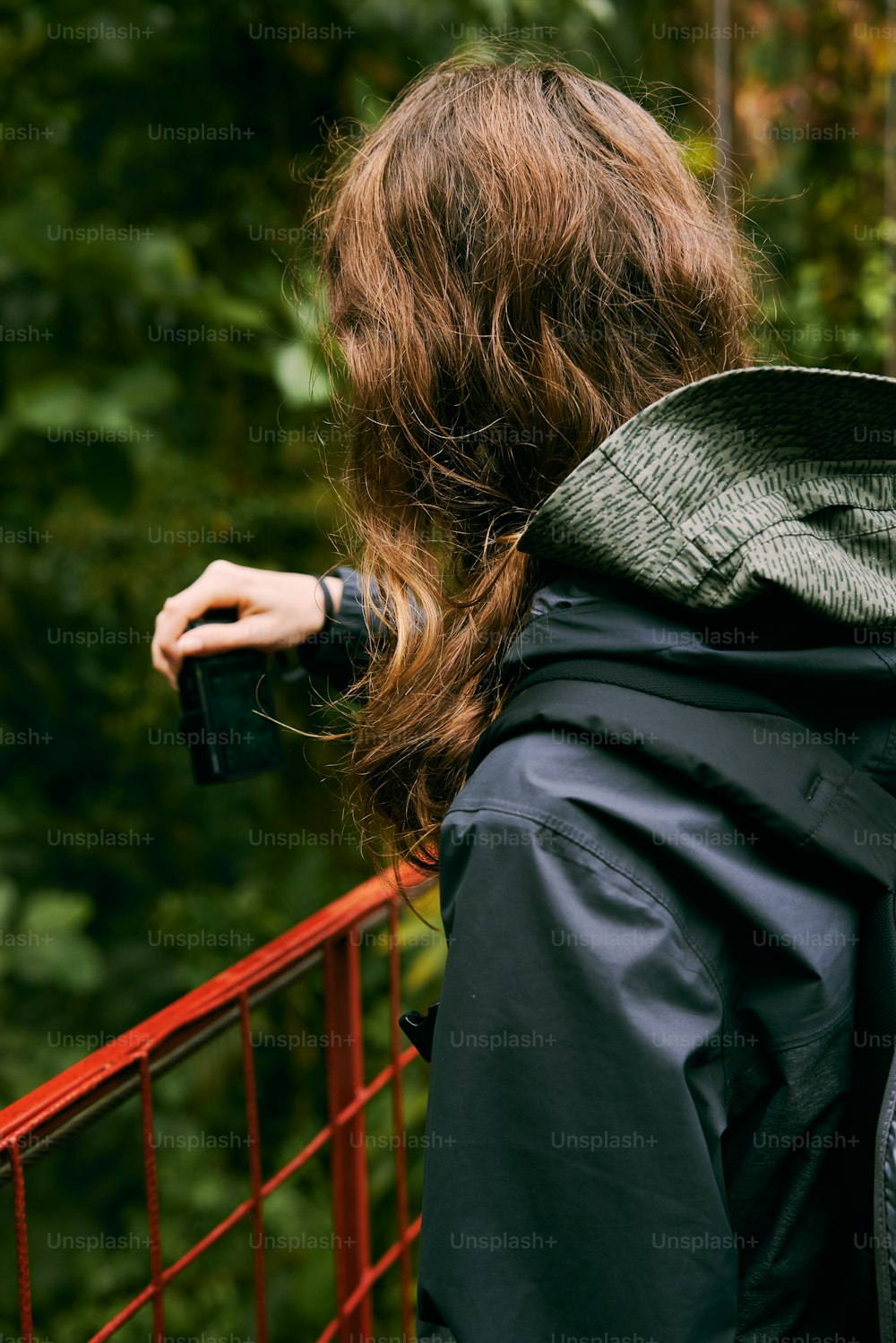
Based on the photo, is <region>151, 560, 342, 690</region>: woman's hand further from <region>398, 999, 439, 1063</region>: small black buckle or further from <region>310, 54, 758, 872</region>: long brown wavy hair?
<region>398, 999, 439, 1063</region>: small black buckle

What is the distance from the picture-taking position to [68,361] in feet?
6.69

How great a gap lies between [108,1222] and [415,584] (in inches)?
96.6

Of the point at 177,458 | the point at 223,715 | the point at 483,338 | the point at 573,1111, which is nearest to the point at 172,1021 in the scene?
the point at 223,715

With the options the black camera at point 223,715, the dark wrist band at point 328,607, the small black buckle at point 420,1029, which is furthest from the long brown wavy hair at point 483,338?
the dark wrist band at point 328,607

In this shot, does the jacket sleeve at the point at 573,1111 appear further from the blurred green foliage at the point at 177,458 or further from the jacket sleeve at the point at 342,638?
the blurred green foliage at the point at 177,458

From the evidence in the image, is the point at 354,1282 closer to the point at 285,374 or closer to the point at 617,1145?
the point at 617,1145

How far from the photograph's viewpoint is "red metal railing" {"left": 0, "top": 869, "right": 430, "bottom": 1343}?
3.26ft

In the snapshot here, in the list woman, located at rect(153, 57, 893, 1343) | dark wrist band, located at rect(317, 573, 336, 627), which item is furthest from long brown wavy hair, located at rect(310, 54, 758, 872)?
dark wrist band, located at rect(317, 573, 336, 627)

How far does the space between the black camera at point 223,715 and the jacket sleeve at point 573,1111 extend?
0.57m

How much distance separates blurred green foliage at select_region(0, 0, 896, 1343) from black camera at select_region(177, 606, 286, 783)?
74cm

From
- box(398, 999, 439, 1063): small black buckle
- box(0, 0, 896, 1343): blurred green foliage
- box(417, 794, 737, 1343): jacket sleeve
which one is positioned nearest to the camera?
box(417, 794, 737, 1343): jacket sleeve

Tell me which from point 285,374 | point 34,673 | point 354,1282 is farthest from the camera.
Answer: point 34,673

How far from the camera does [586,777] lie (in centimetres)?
71

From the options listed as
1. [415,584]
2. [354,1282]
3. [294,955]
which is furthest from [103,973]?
[415,584]
